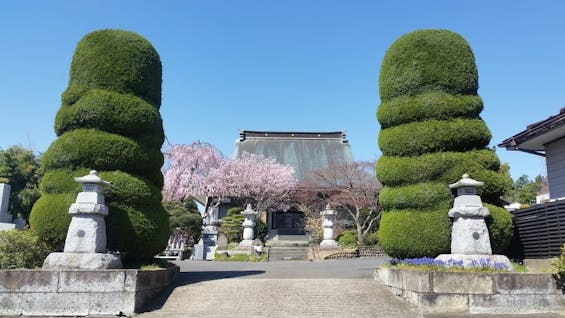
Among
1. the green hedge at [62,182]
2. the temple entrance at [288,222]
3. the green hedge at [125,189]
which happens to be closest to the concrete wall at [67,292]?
the green hedge at [125,189]

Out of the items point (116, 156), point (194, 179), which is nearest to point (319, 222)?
point (194, 179)

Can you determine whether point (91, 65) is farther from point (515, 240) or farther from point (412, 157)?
point (515, 240)

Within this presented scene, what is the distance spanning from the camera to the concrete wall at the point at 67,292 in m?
7.82

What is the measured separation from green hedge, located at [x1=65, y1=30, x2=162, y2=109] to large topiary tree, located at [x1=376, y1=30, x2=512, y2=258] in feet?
19.8

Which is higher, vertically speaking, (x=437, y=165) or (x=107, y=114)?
(x=107, y=114)

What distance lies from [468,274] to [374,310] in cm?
191

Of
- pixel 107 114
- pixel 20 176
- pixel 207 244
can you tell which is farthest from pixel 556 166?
pixel 20 176

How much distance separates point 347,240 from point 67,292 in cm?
1923

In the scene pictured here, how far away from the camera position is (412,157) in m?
9.85

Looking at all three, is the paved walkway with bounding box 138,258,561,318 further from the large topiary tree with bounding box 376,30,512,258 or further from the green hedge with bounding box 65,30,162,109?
the green hedge with bounding box 65,30,162,109

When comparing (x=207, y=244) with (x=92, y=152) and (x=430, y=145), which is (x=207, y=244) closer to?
(x=92, y=152)

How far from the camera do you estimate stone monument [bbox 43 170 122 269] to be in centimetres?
823

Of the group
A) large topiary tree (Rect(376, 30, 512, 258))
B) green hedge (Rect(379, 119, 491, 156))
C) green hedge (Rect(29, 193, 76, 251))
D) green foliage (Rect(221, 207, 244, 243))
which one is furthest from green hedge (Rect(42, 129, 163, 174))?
green foliage (Rect(221, 207, 244, 243))

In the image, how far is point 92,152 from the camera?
9398mm
